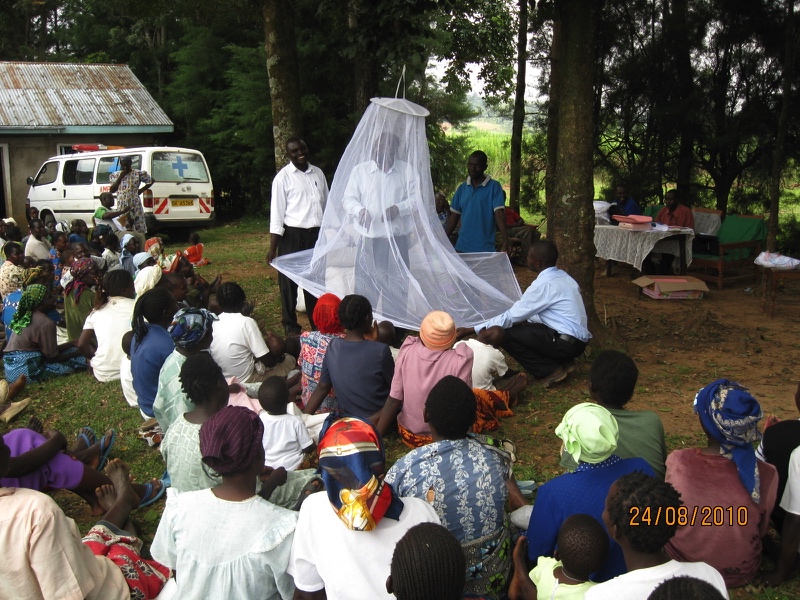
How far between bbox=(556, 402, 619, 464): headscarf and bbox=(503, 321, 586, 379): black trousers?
93.0 inches

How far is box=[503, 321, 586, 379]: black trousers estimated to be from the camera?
16.8 ft

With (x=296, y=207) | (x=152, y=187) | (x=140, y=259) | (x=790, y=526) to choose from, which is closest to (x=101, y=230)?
(x=140, y=259)

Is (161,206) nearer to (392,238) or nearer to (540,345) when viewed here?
(392,238)

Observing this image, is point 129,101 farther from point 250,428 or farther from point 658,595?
point 658,595

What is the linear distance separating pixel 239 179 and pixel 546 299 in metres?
14.6

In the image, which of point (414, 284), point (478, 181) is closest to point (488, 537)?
point (414, 284)

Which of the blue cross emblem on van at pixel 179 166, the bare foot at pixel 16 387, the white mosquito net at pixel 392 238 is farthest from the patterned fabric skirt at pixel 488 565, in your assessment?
the blue cross emblem on van at pixel 179 166

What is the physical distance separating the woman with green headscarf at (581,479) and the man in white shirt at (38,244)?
710 cm

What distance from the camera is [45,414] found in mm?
5336

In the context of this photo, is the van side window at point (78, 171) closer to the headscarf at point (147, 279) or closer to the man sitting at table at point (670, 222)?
the headscarf at point (147, 279)

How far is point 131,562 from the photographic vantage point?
282 centimetres

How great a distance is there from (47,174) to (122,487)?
12942 millimetres

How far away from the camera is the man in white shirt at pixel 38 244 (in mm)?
8155

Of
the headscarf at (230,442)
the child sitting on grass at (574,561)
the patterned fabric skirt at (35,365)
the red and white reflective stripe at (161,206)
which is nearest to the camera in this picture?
the child sitting on grass at (574,561)
